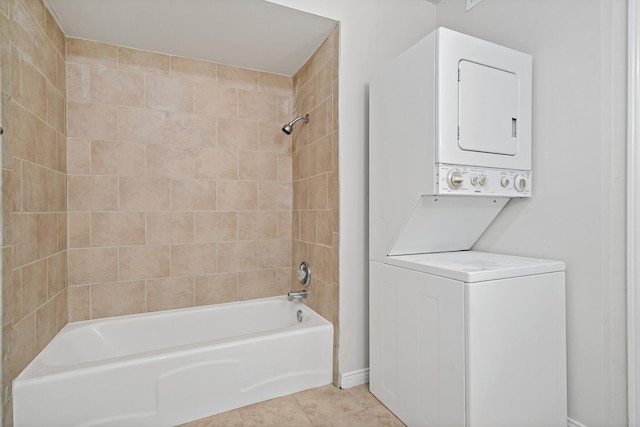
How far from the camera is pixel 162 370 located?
1574 millimetres

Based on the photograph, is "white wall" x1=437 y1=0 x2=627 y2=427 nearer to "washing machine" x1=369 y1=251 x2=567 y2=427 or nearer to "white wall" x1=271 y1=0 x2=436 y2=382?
"washing machine" x1=369 y1=251 x2=567 y2=427

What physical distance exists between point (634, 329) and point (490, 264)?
21.8 inches

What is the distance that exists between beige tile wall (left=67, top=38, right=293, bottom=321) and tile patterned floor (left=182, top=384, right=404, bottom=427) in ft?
3.01

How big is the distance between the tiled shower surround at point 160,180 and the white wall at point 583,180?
1035 mm

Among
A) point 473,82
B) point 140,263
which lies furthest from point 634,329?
point 140,263

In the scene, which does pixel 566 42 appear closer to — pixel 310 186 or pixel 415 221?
pixel 415 221

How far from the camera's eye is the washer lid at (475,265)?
1.30 m

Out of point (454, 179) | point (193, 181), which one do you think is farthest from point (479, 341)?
point (193, 181)

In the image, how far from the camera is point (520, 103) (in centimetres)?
160

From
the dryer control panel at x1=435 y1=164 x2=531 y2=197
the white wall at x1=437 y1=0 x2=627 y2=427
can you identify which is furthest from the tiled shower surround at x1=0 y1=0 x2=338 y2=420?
the white wall at x1=437 y1=0 x2=627 y2=427

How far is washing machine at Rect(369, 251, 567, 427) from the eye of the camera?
1.28 meters

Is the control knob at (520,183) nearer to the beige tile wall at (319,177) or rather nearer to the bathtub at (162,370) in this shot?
the beige tile wall at (319,177)

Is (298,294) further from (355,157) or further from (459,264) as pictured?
(459,264)

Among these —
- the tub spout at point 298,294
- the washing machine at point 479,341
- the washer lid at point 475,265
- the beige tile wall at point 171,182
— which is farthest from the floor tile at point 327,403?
the beige tile wall at point 171,182
